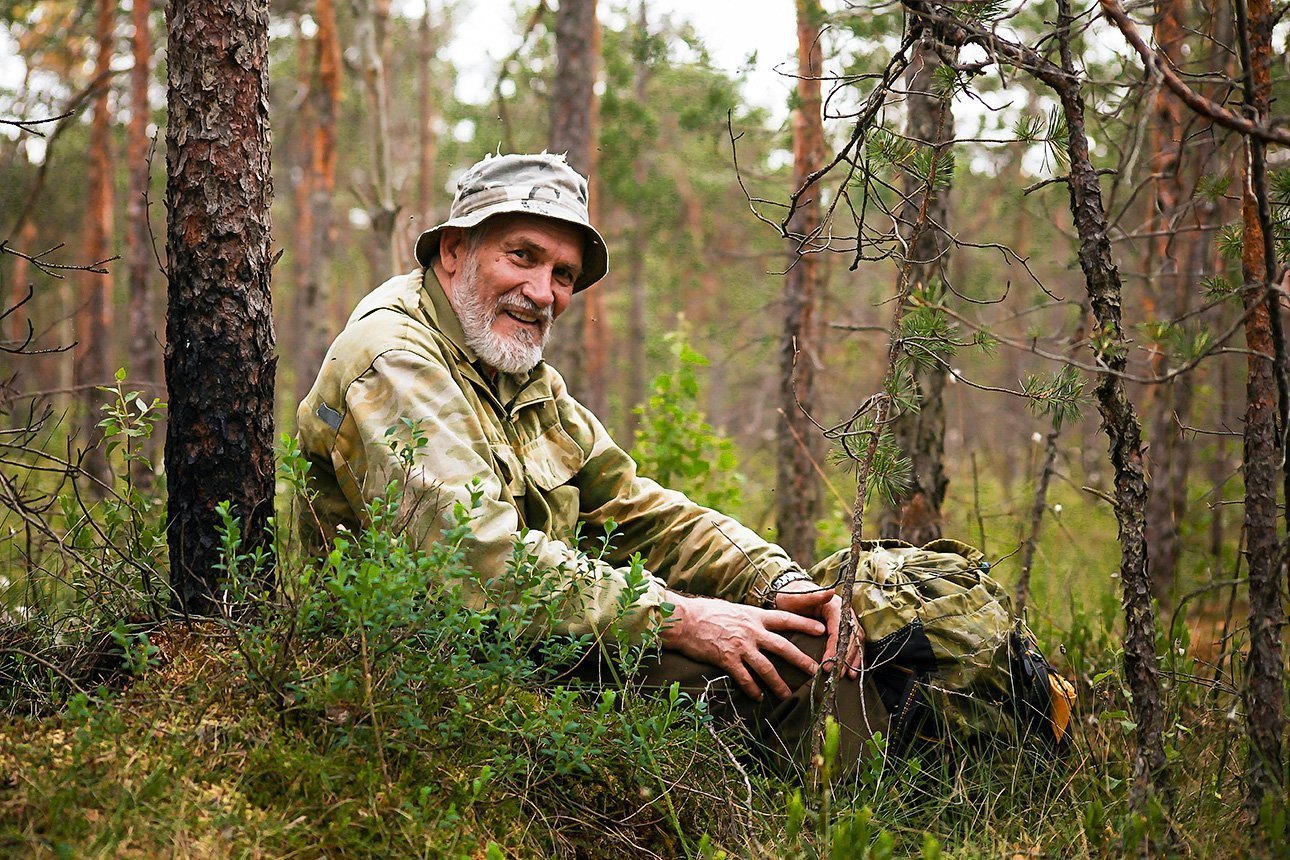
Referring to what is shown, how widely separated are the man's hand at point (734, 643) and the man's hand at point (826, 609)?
10 cm

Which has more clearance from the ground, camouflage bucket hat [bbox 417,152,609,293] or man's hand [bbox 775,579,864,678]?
camouflage bucket hat [bbox 417,152,609,293]

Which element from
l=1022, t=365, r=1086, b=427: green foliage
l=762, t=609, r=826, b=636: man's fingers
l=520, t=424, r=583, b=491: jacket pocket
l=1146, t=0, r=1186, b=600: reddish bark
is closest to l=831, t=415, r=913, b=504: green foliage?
l=1022, t=365, r=1086, b=427: green foliage

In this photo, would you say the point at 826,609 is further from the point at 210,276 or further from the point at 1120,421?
the point at 210,276

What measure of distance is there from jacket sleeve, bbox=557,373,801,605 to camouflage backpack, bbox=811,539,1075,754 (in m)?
0.57

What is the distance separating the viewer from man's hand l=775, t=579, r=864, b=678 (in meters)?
3.01

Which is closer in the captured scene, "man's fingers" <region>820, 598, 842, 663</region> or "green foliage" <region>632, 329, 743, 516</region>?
"man's fingers" <region>820, 598, 842, 663</region>

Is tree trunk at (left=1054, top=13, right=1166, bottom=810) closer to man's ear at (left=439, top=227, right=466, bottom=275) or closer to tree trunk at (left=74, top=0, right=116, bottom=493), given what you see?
man's ear at (left=439, top=227, right=466, bottom=275)

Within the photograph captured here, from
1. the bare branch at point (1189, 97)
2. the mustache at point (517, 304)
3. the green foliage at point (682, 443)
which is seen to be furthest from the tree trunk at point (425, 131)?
the bare branch at point (1189, 97)

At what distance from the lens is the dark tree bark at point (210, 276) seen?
287 cm

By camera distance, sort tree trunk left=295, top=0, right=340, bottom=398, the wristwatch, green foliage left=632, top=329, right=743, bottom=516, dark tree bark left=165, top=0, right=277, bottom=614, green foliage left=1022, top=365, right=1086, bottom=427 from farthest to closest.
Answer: tree trunk left=295, top=0, right=340, bottom=398
green foliage left=632, top=329, right=743, bottom=516
the wristwatch
dark tree bark left=165, top=0, right=277, bottom=614
green foliage left=1022, top=365, right=1086, bottom=427

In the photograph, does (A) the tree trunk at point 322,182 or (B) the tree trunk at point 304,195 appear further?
(B) the tree trunk at point 304,195

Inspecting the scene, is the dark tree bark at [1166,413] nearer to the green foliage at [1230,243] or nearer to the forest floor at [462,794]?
the green foliage at [1230,243]

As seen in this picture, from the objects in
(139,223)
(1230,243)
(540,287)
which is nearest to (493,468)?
(540,287)

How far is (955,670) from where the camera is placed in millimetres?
2996
